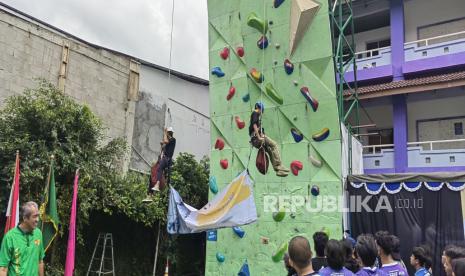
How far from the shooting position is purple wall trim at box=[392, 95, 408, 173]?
38.0 feet

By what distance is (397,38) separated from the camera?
1246 cm

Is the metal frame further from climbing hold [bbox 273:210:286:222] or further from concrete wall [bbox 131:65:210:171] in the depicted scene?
concrete wall [bbox 131:65:210:171]

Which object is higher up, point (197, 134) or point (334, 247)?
point (197, 134)

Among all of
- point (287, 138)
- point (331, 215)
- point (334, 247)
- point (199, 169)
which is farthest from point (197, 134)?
point (334, 247)

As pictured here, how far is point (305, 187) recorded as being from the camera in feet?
29.7

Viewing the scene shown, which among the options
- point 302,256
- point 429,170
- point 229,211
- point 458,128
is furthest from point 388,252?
point 458,128

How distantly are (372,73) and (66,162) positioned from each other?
28.0 ft

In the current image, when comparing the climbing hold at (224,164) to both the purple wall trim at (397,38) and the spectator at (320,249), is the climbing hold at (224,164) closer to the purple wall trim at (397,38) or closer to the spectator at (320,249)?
the purple wall trim at (397,38)

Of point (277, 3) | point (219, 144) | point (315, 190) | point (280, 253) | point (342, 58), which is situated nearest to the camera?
point (315, 190)

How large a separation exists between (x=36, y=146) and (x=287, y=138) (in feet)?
15.8

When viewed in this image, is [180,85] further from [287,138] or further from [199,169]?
[287,138]

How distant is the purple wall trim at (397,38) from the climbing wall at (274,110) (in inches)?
168

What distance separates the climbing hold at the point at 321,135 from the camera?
352 inches

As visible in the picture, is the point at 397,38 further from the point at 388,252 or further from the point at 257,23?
the point at 388,252
